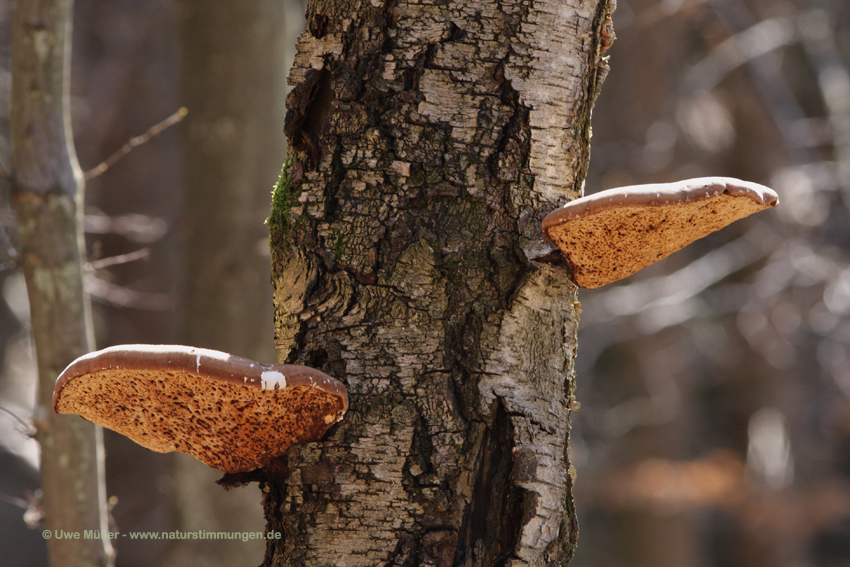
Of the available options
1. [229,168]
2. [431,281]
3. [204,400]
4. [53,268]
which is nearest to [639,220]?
[431,281]

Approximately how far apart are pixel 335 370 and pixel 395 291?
0.20 meters

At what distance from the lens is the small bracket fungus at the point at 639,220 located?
4.48ft

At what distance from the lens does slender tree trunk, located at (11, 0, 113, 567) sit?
97.8 inches

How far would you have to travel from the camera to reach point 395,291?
60.4 inches

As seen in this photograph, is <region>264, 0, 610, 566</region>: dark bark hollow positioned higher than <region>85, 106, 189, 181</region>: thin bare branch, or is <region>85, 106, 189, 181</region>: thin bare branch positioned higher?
<region>85, 106, 189, 181</region>: thin bare branch

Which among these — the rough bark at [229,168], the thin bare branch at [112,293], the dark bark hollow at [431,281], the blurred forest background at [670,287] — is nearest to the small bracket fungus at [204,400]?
the dark bark hollow at [431,281]

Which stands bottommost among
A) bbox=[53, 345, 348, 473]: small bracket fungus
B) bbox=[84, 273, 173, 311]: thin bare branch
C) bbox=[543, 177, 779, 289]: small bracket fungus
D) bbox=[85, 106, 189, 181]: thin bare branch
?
bbox=[53, 345, 348, 473]: small bracket fungus

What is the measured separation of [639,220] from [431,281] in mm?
417

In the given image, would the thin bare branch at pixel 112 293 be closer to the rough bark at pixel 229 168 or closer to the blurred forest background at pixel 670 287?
the rough bark at pixel 229 168

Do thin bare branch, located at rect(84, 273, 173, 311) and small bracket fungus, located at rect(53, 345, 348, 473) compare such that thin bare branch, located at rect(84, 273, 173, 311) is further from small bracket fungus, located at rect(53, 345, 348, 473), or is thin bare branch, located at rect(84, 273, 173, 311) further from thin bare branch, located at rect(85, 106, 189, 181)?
small bracket fungus, located at rect(53, 345, 348, 473)

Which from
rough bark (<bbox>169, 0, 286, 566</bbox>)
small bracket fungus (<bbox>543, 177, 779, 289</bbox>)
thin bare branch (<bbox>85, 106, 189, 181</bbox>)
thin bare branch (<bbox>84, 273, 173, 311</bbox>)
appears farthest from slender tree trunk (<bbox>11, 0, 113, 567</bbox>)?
rough bark (<bbox>169, 0, 286, 566</bbox>)

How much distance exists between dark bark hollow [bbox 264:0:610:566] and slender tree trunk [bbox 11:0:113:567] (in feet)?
4.04

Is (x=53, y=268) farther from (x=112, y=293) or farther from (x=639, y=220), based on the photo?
(x=639, y=220)

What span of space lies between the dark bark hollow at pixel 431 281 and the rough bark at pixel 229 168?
3.24 m
